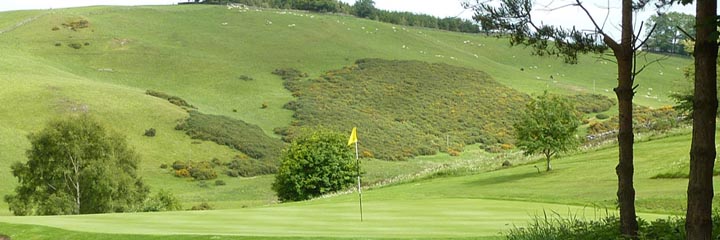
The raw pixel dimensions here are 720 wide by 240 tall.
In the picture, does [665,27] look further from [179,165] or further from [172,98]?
[172,98]

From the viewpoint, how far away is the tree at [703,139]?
9133 mm

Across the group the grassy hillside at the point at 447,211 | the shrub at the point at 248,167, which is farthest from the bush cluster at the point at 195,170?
the grassy hillside at the point at 447,211

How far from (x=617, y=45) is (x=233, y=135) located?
77.1 m

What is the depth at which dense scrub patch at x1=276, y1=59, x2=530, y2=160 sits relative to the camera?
317 ft

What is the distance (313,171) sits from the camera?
56219mm

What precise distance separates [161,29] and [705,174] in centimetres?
13163

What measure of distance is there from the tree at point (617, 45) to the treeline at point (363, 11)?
164 m

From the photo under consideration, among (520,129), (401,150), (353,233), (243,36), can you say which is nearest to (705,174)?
(353,233)

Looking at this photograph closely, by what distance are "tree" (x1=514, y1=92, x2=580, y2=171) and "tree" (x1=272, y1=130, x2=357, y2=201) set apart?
15825 mm

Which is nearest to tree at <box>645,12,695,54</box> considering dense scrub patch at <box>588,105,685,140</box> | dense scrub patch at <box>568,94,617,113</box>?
dense scrub patch at <box>588,105,685,140</box>

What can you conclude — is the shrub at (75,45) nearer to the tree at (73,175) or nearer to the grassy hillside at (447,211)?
the tree at (73,175)

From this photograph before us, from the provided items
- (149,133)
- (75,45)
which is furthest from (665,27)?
(75,45)

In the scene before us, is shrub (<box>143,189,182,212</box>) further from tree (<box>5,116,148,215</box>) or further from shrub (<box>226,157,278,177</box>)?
shrub (<box>226,157,278,177</box>)

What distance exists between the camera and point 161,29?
5300 inches
